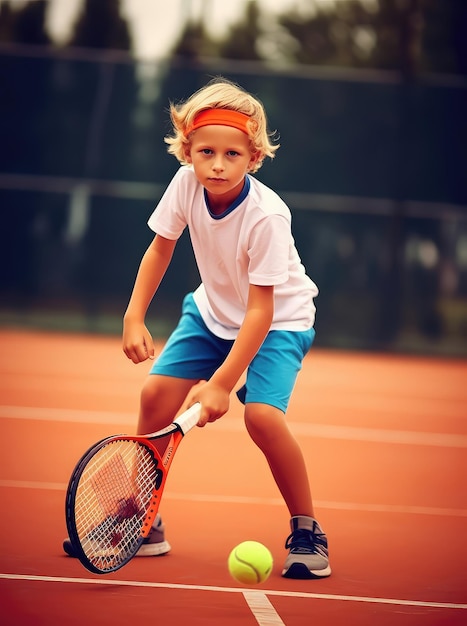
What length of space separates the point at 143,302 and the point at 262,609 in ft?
3.31

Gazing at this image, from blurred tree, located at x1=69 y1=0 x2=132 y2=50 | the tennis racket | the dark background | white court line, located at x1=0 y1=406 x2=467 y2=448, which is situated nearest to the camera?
the tennis racket

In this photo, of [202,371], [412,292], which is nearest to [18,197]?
[412,292]

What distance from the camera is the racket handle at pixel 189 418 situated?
2973 mm

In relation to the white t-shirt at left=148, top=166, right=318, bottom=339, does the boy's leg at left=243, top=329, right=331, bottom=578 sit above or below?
below

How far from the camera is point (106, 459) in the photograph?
2.96 m

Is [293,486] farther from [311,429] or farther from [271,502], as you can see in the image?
[311,429]

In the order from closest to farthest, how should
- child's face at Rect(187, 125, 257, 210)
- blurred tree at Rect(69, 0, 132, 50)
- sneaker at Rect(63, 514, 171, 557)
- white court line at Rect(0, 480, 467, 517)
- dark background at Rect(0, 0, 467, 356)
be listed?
1. child's face at Rect(187, 125, 257, 210)
2. sneaker at Rect(63, 514, 171, 557)
3. white court line at Rect(0, 480, 467, 517)
4. dark background at Rect(0, 0, 467, 356)
5. blurred tree at Rect(69, 0, 132, 50)

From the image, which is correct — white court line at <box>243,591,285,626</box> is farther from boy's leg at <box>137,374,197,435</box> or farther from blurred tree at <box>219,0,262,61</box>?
blurred tree at <box>219,0,262,61</box>

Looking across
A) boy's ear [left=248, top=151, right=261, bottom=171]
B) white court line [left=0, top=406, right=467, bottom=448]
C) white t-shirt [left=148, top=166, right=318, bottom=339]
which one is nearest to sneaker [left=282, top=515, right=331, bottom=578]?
white t-shirt [left=148, top=166, right=318, bottom=339]

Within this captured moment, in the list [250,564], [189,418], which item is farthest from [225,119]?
[250,564]

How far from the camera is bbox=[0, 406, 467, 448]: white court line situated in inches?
237

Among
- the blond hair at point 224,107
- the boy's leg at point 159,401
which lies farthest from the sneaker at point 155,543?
the blond hair at point 224,107

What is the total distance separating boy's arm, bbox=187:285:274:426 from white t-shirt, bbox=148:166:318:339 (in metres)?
0.06

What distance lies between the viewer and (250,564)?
2.96m
